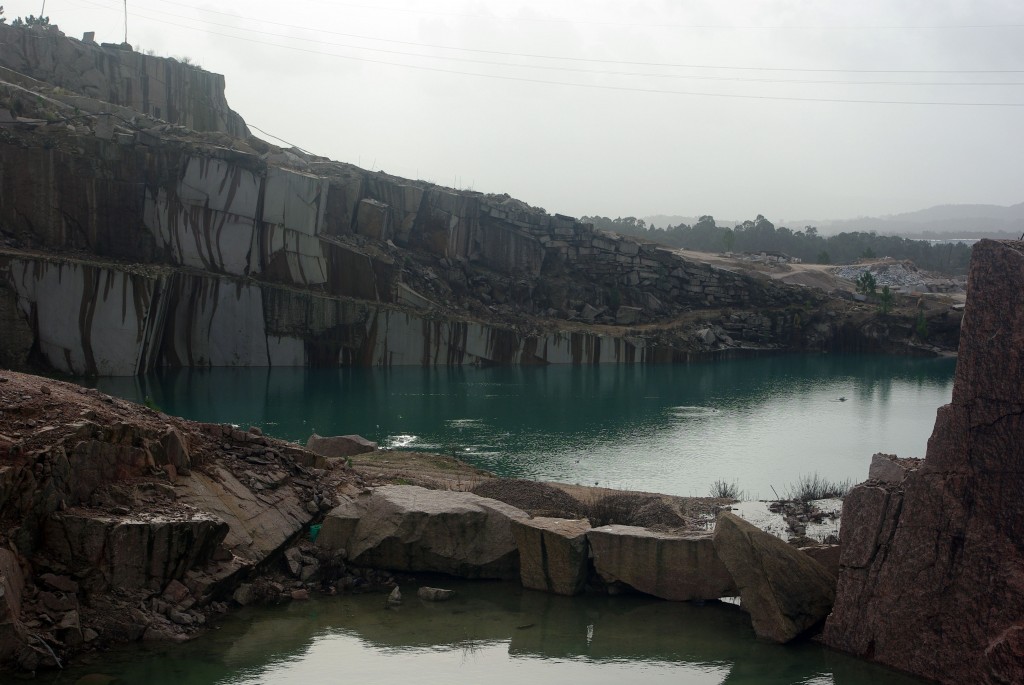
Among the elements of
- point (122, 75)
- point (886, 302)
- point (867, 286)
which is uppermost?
point (122, 75)

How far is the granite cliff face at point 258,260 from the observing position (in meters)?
43.5

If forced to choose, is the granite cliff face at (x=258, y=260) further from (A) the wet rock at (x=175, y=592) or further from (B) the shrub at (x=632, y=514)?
(A) the wet rock at (x=175, y=592)

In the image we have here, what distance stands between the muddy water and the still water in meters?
11.2

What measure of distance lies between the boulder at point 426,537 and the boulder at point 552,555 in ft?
0.91

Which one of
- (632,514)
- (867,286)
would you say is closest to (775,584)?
(632,514)

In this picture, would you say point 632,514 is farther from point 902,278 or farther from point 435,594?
point 902,278

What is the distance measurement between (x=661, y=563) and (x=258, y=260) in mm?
42844

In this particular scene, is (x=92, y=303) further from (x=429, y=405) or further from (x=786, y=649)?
(x=786, y=649)

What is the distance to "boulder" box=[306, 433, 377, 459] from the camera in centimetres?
2192

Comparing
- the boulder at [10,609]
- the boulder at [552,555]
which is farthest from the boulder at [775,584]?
the boulder at [10,609]

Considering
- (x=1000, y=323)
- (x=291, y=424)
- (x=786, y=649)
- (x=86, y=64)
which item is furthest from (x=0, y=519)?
(x=86, y=64)

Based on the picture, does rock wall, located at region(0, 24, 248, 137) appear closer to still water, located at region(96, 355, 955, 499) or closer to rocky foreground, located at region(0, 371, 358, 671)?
still water, located at region(96, 355, 955, 499)

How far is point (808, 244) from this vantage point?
125750mm

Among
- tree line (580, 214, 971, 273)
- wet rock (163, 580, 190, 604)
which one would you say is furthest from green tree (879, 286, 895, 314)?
wet rock (163, 580, 190, 604)
